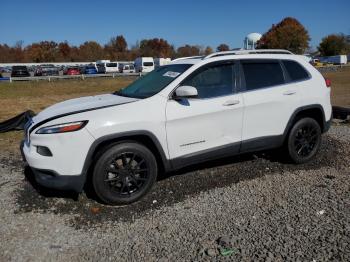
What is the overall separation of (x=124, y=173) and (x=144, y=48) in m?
119

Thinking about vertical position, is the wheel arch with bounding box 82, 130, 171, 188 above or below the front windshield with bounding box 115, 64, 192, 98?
below

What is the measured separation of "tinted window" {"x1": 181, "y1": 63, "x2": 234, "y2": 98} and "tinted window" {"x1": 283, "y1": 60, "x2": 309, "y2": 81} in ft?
3.30

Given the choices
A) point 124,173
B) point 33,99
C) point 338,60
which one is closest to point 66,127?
point 124,173

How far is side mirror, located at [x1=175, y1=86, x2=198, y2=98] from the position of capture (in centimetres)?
427

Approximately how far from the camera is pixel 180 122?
4340 millimetres

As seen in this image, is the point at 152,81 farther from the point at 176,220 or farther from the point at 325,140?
the point at 325,140

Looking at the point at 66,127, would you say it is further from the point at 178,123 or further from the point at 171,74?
the point at 171,74

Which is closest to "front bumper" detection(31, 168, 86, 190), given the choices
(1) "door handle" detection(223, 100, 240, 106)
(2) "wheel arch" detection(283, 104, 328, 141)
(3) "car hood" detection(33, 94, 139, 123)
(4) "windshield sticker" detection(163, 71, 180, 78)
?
(3) "car hood" detection(33, 94, 139, 123)

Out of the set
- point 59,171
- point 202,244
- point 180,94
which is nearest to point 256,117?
point 180,94

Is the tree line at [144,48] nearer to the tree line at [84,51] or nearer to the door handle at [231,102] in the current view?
the tree line at [84,51]

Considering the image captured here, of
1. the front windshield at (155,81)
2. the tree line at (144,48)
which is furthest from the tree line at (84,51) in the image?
the front windshield at (155,81)

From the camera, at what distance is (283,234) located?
3521 millimetres

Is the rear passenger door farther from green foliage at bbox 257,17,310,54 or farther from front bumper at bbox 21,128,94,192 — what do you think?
green foliage at bbox 257,17,310,54

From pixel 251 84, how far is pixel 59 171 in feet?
9.12
